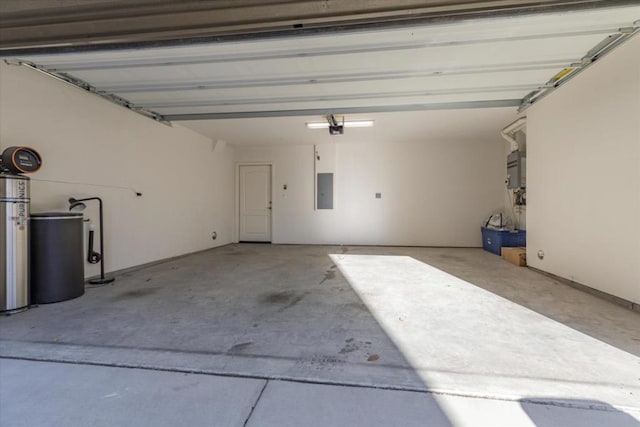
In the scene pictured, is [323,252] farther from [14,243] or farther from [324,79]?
[14,243]

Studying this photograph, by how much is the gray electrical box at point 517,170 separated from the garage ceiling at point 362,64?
1325mm

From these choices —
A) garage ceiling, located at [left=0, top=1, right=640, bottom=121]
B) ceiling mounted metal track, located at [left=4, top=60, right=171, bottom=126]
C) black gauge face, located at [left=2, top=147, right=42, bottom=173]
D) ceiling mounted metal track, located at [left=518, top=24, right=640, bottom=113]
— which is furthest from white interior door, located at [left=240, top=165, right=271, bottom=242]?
ceiling mounted metal track, located at [left=518, top=24, right=640, bottom=113]

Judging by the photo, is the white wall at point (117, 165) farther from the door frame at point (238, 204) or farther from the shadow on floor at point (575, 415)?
the shadow on floor at point (575, 415)

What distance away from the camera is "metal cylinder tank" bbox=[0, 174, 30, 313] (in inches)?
102

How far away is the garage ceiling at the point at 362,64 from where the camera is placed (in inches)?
95.0

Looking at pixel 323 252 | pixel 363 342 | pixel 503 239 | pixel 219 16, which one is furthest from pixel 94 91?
pixel 503 239

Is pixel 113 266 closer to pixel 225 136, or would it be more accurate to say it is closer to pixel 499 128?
pixel 225 136

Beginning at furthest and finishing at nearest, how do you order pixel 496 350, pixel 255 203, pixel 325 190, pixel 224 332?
pixel 255 203 < pixel 325 190 < pixel 224 332 < pixel 496 350

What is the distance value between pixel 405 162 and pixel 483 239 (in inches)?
100

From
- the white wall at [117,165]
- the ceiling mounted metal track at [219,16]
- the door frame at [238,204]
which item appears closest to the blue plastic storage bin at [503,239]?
the ceiling mounted metal track at [219,16]

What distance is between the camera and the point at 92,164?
151 inches

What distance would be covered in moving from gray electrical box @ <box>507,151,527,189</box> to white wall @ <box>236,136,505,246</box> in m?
1.32

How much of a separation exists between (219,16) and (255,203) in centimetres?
606

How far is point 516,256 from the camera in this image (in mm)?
4816
